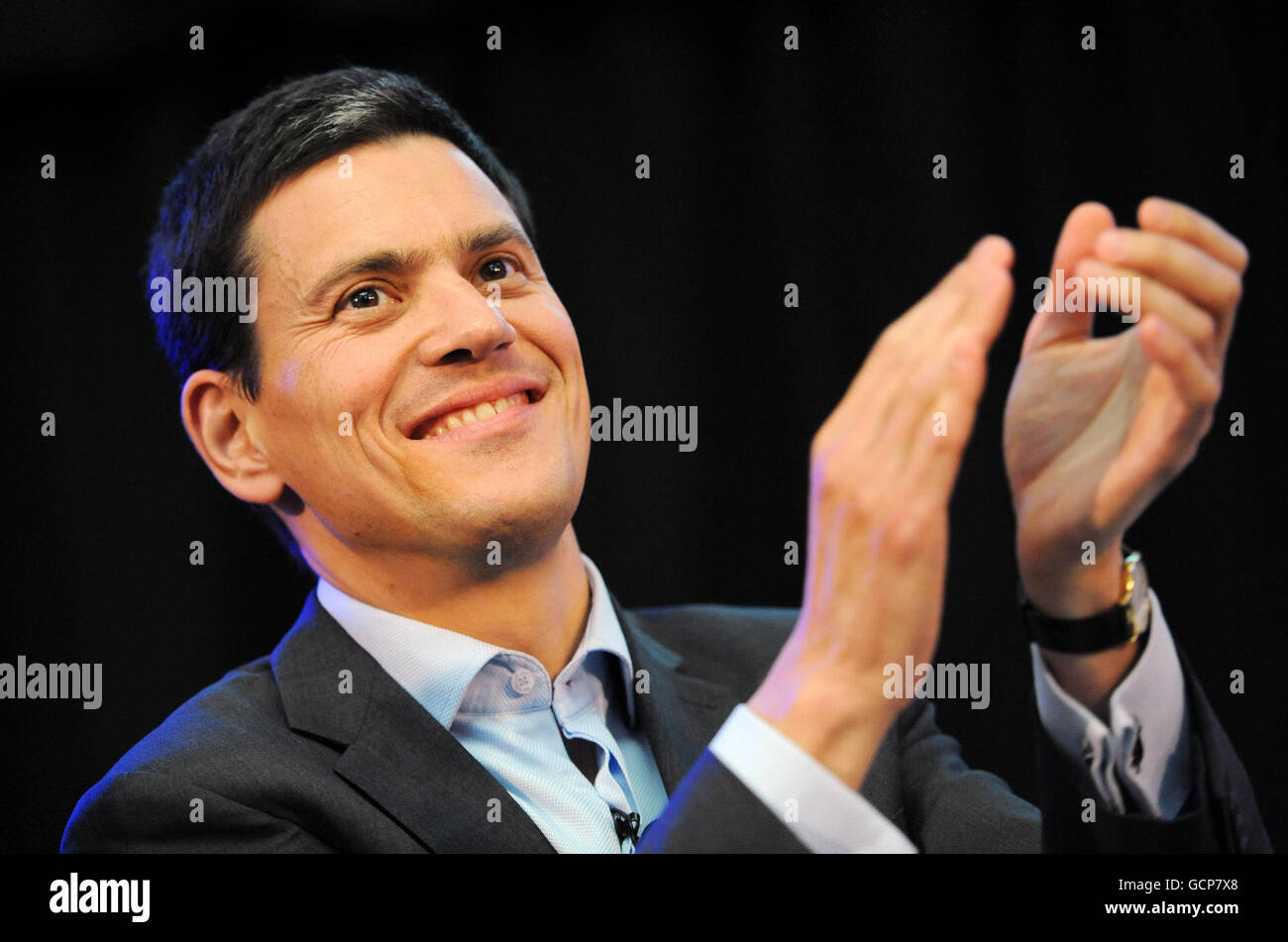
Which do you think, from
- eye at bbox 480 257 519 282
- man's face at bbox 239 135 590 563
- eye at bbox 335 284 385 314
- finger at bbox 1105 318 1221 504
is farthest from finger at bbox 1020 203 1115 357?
eye at bbox 335 284 385 314

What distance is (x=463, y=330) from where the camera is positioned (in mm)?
1959

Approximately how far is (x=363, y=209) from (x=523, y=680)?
2.42ft

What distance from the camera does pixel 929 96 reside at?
2611 millimetres

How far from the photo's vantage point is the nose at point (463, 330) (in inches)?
77.2

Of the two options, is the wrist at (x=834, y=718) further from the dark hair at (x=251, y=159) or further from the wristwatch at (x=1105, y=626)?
the dark hair at (x=251, y=159)

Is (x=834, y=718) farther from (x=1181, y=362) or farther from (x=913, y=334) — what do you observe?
(x=1181, y=362)

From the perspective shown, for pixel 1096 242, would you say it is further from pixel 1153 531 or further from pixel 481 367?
pixel 1153 531

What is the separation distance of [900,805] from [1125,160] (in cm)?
129

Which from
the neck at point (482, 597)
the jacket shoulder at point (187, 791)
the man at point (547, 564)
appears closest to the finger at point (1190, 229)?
the man at point (547, 564)

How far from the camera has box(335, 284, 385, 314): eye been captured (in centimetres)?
204

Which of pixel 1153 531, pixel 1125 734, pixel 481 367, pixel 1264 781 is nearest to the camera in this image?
pixel 1125 734

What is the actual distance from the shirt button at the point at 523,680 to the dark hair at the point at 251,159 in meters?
0.61

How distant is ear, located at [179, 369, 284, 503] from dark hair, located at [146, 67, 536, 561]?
29 millimetres

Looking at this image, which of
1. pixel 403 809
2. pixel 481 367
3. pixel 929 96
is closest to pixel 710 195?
pixel 929 96
